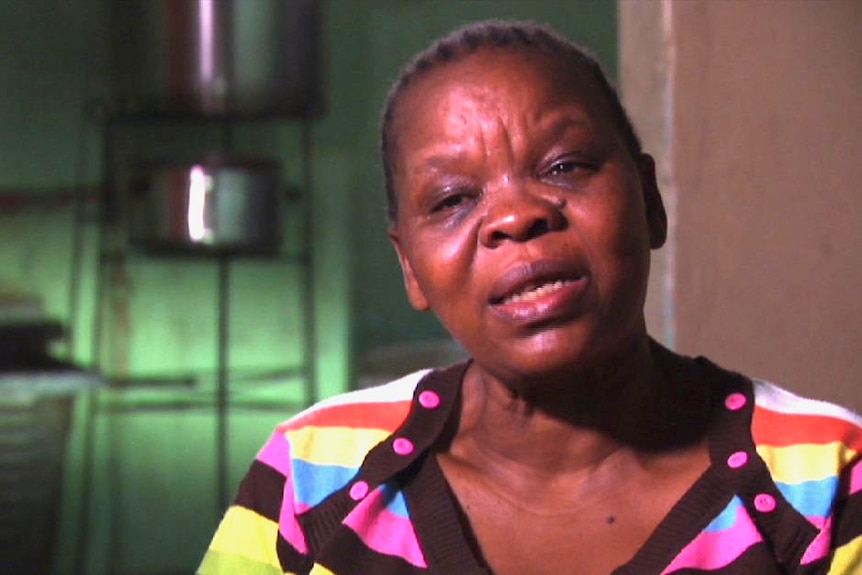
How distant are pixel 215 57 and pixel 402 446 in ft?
5.63

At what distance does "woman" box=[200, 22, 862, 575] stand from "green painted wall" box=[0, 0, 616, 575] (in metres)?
1.53

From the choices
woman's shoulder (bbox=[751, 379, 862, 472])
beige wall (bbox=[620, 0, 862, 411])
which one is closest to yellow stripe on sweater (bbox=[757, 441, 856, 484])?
woman's shoulder (bbox=[751, 379, 862, 472])

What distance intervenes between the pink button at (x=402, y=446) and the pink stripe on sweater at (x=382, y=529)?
1.6 inches

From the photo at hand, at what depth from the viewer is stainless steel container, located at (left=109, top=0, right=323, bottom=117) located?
8.87 ft

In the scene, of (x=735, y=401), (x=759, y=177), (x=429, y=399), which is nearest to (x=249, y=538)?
(x=429, y=399)

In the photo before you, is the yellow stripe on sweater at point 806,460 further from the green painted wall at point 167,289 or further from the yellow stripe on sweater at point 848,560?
the green painted wall at point 167,289

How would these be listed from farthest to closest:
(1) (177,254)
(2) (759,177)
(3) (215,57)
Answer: (1) (177,254) < (3) (215,57) < (2) (759,177)

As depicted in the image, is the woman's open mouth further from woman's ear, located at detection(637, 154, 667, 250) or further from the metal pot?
the metal pot

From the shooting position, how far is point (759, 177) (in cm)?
167

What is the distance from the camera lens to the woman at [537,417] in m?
1.02

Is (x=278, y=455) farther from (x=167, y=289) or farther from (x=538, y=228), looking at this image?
(x=167, y=289)

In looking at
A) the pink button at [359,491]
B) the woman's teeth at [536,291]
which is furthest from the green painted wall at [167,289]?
the woman's teeth at [536,291]

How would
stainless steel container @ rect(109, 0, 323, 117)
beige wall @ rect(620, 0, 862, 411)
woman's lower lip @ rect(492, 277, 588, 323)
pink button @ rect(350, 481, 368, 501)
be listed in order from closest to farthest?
woman's lower lip @ rect(492, 277, 588, 323) < pink button @ rect(350, 481, 368, 501) < beige wall @ rect(620, 0, 862, 411) < stainless steel container @ rect(109, 0, 323, 117)

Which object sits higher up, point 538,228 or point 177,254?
point 538,228
